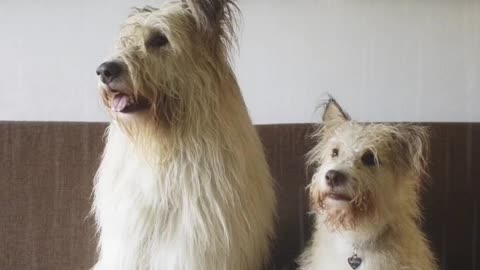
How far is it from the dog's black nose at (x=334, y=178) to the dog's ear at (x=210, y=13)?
0.42 metres

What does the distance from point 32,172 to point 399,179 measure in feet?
3.57

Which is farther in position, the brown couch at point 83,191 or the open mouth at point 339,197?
the brown couch at point 83,191

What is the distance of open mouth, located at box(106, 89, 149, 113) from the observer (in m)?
1.34

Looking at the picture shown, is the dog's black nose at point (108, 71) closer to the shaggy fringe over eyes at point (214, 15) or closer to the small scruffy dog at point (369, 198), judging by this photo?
the shaggy fringe over eyes at point (214, 15)

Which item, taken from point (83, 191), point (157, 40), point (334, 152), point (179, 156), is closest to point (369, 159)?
point (334, 152)

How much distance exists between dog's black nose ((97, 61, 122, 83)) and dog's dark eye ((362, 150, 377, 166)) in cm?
61

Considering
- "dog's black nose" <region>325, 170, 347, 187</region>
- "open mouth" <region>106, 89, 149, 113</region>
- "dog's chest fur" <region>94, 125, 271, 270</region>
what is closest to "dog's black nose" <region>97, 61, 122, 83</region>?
"open mouth" <region>106, 89, 149, 113</region>

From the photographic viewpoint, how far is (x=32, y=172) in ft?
6.18

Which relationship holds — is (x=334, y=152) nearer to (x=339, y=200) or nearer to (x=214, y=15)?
(x=339, y=200)

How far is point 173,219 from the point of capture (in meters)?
1.42

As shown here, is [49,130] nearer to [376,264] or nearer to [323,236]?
[323,236]

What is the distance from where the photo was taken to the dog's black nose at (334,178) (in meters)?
1.38

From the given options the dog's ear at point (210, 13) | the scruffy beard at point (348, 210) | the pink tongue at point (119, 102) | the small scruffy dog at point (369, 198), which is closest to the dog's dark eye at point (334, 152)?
the small scruffy dog at point (369, 198)

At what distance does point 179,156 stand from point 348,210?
40cm
